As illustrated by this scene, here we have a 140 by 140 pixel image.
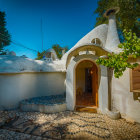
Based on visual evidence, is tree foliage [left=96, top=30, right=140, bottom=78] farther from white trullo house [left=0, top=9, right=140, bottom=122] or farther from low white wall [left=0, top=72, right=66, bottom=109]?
low white wall [left=0, top=72, right=66, bottom=109]

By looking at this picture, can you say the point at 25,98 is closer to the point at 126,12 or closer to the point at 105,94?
the point at 105,94

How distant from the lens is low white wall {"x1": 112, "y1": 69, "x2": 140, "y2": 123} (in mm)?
4539

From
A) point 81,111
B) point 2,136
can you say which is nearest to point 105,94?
point 81,111

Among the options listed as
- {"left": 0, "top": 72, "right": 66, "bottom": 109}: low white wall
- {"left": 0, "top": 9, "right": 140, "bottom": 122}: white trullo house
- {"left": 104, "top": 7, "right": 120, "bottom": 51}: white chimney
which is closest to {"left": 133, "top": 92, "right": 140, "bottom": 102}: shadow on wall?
{"left": 0, "top": 9, "right": 140, "bottom": 122}: white trullo house

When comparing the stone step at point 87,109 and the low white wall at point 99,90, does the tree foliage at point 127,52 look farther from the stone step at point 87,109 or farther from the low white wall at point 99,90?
the stone step at point 87,109

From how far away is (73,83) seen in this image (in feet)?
19.5

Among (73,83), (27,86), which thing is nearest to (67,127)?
(73,83)

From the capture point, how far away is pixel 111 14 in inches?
429

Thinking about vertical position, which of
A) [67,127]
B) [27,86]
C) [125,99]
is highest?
[27,86]

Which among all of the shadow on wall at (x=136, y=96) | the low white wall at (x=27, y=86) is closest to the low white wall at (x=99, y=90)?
the shadow on wall at (x=136, y=96)

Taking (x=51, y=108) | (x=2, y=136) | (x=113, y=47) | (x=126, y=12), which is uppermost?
(x=126, y=12)

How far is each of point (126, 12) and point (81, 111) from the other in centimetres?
1446

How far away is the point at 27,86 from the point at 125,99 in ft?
24.3

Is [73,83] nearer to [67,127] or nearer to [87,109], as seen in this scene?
[87,109]
